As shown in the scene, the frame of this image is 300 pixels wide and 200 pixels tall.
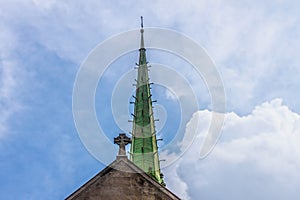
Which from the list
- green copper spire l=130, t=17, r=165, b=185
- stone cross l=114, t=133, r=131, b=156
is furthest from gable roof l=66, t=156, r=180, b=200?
green copper spire l=130, t=17, r=165, b=185

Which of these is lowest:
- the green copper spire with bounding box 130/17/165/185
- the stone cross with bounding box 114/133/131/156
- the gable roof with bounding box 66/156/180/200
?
the gable roof with bounding box 66/156/180/200

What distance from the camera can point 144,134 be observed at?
148 ft

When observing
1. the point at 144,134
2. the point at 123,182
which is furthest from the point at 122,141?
the point at 144,134

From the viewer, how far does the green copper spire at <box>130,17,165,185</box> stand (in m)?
42.9

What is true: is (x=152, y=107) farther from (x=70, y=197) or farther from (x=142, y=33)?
(x=70, y=197)

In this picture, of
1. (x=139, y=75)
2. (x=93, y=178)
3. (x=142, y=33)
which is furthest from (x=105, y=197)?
(x=142, y=33)

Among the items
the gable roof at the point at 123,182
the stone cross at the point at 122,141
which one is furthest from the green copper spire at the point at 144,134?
the gable roof at the point at 123,182

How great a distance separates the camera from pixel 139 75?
50.7 m

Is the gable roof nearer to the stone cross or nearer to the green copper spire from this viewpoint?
the stone cross

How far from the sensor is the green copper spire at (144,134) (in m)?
42.9

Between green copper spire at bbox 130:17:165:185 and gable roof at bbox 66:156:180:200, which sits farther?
green copper spire at bbox 130:17:165:185

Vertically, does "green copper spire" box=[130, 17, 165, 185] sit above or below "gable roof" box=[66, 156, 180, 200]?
above

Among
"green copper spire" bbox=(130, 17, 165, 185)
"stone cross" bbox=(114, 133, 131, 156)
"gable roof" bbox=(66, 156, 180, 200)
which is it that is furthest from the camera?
"green copper spire" bbox=(130, 17, 165, 185)

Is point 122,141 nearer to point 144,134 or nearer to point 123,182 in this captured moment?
point 123,182
